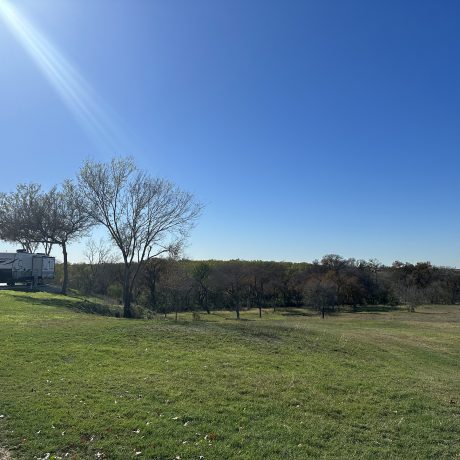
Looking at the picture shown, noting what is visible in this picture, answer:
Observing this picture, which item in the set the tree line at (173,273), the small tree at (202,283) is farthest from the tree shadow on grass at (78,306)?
the small tree at (202,283)

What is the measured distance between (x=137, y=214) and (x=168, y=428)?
1990 cm

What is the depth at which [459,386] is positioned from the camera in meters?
12.1

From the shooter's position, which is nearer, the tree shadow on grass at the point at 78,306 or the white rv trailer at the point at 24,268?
the tree shadow on grass at the point at 78,306

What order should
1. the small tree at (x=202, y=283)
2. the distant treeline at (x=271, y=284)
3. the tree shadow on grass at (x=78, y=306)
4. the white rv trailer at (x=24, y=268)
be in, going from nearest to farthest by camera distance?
the tree shadow on grass at (x=78, y=306)
the white rv trailer at (x=24, y=268)
the distant treeline at (x=271, y=284)
the small tree at (x=202, y=283)

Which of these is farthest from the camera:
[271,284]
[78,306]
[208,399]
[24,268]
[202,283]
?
[271,284]

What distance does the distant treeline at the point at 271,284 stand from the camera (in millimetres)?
66750

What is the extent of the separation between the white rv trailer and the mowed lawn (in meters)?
22.3

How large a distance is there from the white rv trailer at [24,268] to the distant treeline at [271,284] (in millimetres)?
18988

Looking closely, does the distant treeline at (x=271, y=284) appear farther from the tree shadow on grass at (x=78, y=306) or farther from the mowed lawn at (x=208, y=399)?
the mowed lawn at (x=208, y=399)

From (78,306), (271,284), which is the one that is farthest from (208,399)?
(271,284)

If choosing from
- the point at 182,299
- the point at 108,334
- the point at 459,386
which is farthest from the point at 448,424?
the point at 182,299

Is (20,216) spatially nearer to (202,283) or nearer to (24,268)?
(24,268)

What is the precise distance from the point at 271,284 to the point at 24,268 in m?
55.7

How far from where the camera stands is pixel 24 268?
37.3 meters
